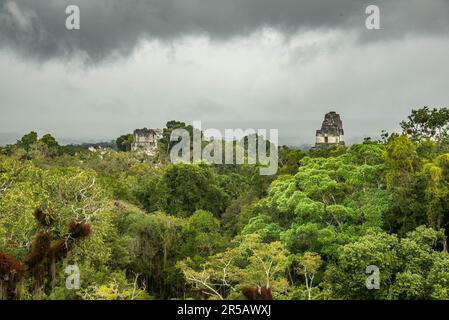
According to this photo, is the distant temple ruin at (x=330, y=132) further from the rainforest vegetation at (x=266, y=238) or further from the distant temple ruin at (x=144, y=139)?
the distant temple ruin at (x=144, y=139)

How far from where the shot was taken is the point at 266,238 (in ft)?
69.7

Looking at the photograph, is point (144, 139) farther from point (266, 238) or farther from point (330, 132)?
point (266, 238)

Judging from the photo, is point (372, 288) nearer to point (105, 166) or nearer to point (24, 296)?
point (24, 296)

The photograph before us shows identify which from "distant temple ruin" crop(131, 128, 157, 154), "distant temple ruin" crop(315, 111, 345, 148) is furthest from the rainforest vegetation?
"distant temple ruin" crop(131, 128, 157, 154)

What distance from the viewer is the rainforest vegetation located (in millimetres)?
14375

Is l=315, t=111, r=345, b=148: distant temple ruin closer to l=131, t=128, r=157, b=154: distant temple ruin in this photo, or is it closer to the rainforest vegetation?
the rainforest vegetation

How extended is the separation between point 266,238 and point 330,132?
31.5 metres

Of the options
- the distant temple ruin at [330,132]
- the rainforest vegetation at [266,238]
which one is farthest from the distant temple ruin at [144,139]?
the rainforest vegetation at [266,238]

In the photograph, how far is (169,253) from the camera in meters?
24.0

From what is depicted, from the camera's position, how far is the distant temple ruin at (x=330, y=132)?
50.3 m

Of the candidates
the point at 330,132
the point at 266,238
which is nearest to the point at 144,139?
the point at 330,132

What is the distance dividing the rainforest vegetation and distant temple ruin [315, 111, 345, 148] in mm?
22835
